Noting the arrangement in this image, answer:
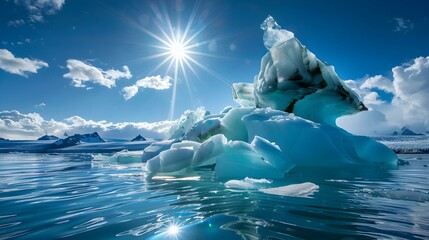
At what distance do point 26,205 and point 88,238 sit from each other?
1.76m

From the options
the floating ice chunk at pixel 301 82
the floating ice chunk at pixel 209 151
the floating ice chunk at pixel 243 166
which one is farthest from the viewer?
the floating ice chunk at pixel 301 82

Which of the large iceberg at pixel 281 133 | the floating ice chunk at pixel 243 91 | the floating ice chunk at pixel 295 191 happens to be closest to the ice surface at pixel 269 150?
the large iceberg at pixel 281 133

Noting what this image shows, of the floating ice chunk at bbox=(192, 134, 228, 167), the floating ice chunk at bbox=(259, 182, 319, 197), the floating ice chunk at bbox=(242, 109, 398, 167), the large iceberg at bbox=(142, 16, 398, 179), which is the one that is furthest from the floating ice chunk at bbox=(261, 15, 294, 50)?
the floating ice chunk at bbox=(259, 182, 319, 197)

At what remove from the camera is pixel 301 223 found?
1.96m

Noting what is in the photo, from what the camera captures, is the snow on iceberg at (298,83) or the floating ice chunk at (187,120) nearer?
the snow on iceberg at (298,83)

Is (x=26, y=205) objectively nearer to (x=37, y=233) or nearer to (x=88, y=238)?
(x=37, y=233)

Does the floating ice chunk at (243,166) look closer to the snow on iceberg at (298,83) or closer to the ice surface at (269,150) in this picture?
the ice surface at (269,150)

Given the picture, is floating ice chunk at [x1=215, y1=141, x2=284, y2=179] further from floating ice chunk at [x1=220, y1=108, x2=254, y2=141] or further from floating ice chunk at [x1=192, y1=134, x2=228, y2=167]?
floating ice chunk at [x1=220, y1=108, x2=254, y2=141]

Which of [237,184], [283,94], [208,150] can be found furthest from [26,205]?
[283,94]

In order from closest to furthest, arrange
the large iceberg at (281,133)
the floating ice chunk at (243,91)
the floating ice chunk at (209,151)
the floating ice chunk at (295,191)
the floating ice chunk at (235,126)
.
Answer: the floating ice chunk at (295,191) → the large iceberg at (281,133) → the floating ice chunk at (209,151) → the floating ice chunk at (235,126) → the floating ice chunk at (243,91)

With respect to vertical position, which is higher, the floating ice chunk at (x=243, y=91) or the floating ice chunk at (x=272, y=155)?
A: the floating ice chunk at (x=243, y=91)

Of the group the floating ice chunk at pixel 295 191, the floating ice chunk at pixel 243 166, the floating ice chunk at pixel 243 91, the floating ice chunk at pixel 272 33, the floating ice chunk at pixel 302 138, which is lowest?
the floating ice chunk at pixel 295 191

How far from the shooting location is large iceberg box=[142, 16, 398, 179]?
4.93m

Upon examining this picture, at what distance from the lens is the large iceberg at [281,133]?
4930 mm
